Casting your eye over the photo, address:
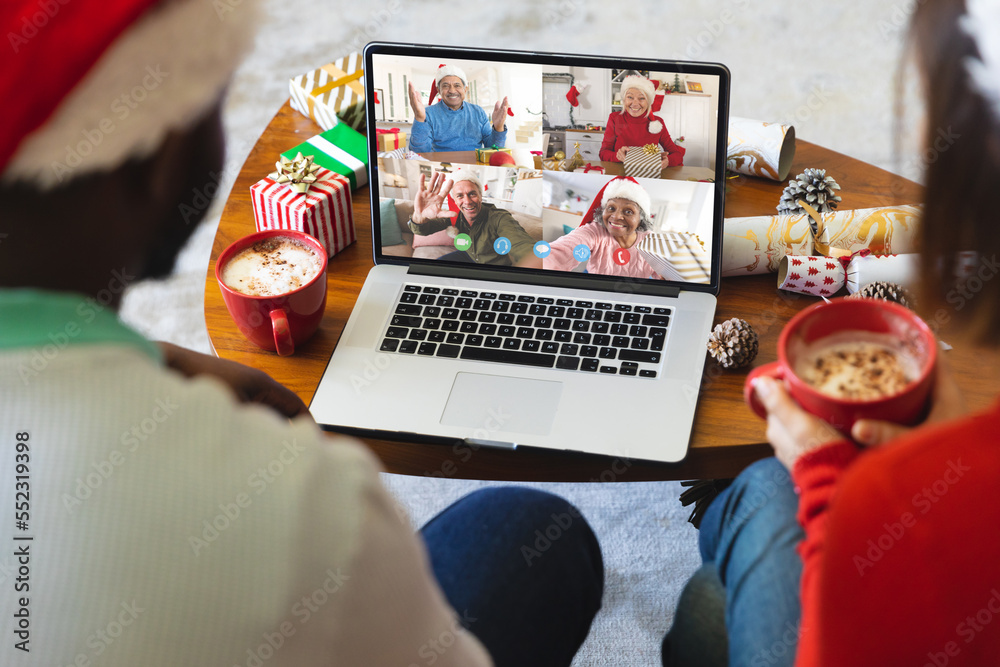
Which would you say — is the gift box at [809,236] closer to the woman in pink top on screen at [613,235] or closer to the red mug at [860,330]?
the woman in pink top on screen at [613,235]

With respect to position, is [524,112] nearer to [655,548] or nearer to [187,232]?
[187,232]

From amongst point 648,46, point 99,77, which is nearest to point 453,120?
point 99,77

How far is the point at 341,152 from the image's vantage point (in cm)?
136

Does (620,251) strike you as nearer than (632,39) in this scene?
Yes

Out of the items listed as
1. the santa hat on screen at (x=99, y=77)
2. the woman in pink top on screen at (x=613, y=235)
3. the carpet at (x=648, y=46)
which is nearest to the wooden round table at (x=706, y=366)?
the woman in pink top on screen at (x=613, y=235)

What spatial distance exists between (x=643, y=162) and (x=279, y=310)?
48 cm

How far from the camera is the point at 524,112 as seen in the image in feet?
3.74

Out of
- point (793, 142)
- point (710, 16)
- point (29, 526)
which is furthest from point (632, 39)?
point (29, 526)

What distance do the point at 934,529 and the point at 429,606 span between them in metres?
0.37

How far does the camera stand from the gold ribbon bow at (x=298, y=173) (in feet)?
4.09

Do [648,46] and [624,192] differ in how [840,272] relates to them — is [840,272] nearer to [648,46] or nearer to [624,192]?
[624,192]

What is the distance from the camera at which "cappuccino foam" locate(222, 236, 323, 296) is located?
43.3 inches

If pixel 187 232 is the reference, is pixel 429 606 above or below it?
below

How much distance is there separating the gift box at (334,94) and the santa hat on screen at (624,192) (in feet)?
1.49
